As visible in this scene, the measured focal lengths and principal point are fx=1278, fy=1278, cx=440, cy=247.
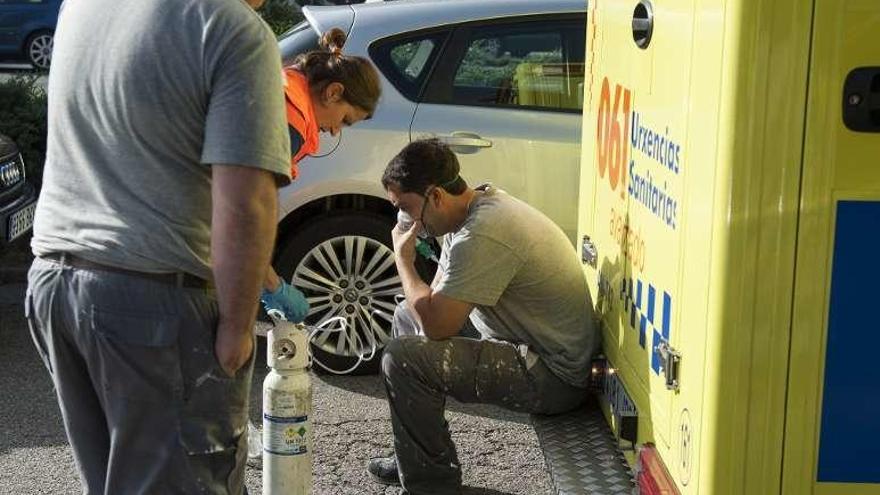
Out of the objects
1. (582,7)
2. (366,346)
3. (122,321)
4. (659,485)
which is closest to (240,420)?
(122,321)

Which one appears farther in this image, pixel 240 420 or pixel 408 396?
pixel 408 396

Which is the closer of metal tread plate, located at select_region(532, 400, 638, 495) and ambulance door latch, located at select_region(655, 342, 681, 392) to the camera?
ambulance door latch, located at select_region(655, 342, 681, 392)

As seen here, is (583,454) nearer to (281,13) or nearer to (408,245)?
(408,245)

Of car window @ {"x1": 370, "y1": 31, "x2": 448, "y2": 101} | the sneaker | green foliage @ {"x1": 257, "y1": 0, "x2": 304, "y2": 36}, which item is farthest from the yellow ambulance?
green foliage @ {"x1": 257, "y1": 0, "x2": 304, "y2": 36}

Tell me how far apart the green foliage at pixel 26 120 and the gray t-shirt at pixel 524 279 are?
177 inches

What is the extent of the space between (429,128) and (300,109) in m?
2.08

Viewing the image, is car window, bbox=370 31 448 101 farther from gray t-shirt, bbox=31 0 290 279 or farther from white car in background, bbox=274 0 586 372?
gray t-shirt, bbox=31 0 290 279

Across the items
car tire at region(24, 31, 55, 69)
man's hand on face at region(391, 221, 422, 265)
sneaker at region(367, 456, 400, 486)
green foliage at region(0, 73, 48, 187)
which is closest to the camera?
man's hand on face at region(391, 221, 422, 265)

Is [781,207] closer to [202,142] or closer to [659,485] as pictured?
[659,485]

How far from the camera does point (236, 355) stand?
8.56 feet

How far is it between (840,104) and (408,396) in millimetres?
2227

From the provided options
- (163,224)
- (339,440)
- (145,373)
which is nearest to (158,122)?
(163,224)

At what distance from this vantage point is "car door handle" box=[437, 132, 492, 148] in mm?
5738

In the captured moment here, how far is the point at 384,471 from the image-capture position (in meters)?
4.68
